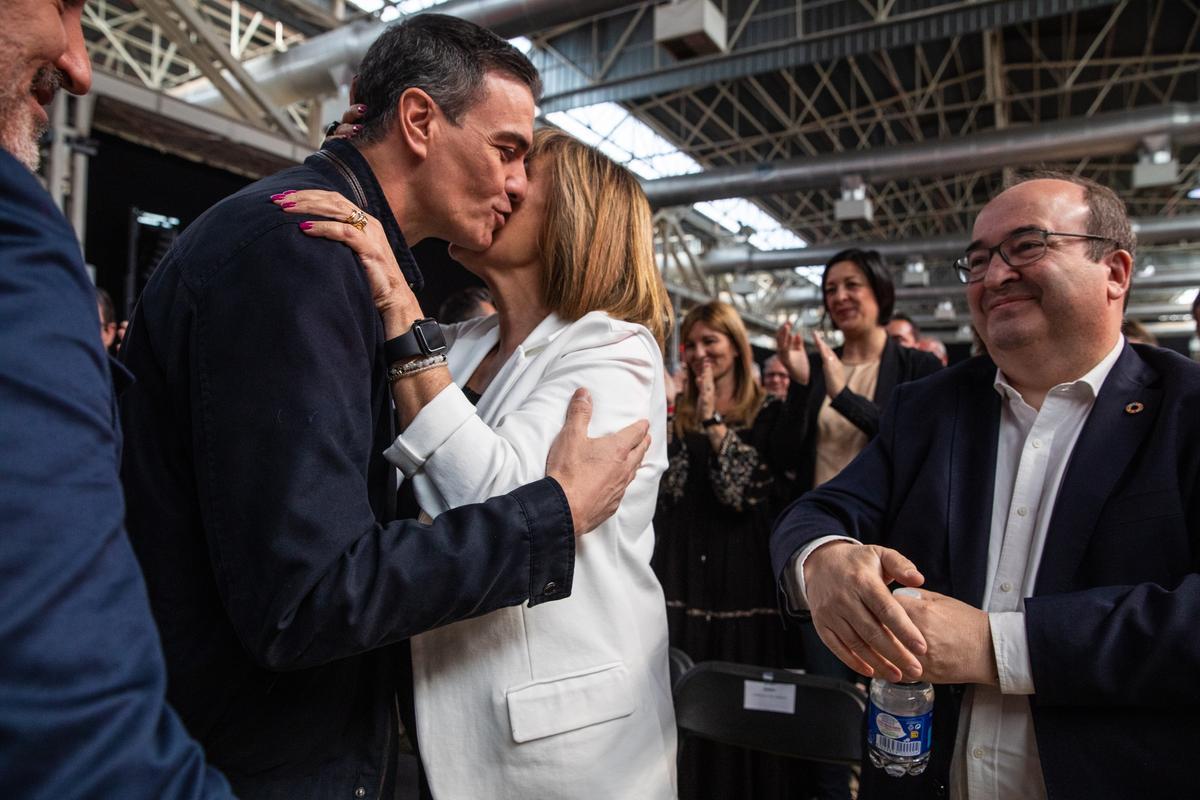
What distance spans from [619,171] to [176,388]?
0.83 metres

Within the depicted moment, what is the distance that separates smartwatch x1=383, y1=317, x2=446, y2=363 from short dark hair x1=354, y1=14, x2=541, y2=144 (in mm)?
321

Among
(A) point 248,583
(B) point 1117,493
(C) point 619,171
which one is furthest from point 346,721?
(B) point 1117,493

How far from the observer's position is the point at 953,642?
1082mm

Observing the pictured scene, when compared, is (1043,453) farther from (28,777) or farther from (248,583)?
(28,777)

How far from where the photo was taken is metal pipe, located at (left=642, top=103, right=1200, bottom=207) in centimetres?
730

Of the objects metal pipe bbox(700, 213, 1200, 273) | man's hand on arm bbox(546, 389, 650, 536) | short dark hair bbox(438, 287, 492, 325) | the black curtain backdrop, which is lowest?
man's hand on arm bbox(546, 389, 650, 536)

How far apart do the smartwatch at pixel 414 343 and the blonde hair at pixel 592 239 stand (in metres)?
0.38

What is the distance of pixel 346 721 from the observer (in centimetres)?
98

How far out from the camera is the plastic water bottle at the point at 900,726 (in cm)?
115

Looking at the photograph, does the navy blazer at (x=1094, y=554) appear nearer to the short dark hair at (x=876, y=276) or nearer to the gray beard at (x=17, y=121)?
the gray beard at (x=17, y=121)

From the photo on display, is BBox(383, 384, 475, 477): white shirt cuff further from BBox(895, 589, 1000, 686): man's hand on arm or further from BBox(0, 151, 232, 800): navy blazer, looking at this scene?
BBox(895, 589, 1000, 686): man's hand on arm

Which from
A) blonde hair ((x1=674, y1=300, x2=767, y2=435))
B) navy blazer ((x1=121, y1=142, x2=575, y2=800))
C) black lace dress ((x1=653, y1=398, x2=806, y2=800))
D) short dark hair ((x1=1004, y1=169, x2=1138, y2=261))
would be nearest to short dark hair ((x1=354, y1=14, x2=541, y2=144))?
navy blazer ((x1=121, y1=142, x2=575, y2=800))

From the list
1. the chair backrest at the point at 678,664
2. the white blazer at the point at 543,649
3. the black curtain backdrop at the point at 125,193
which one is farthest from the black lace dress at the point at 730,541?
the black curtain backdrop at the point at 125,193

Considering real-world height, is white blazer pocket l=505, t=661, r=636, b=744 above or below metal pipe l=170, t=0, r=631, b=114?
below
